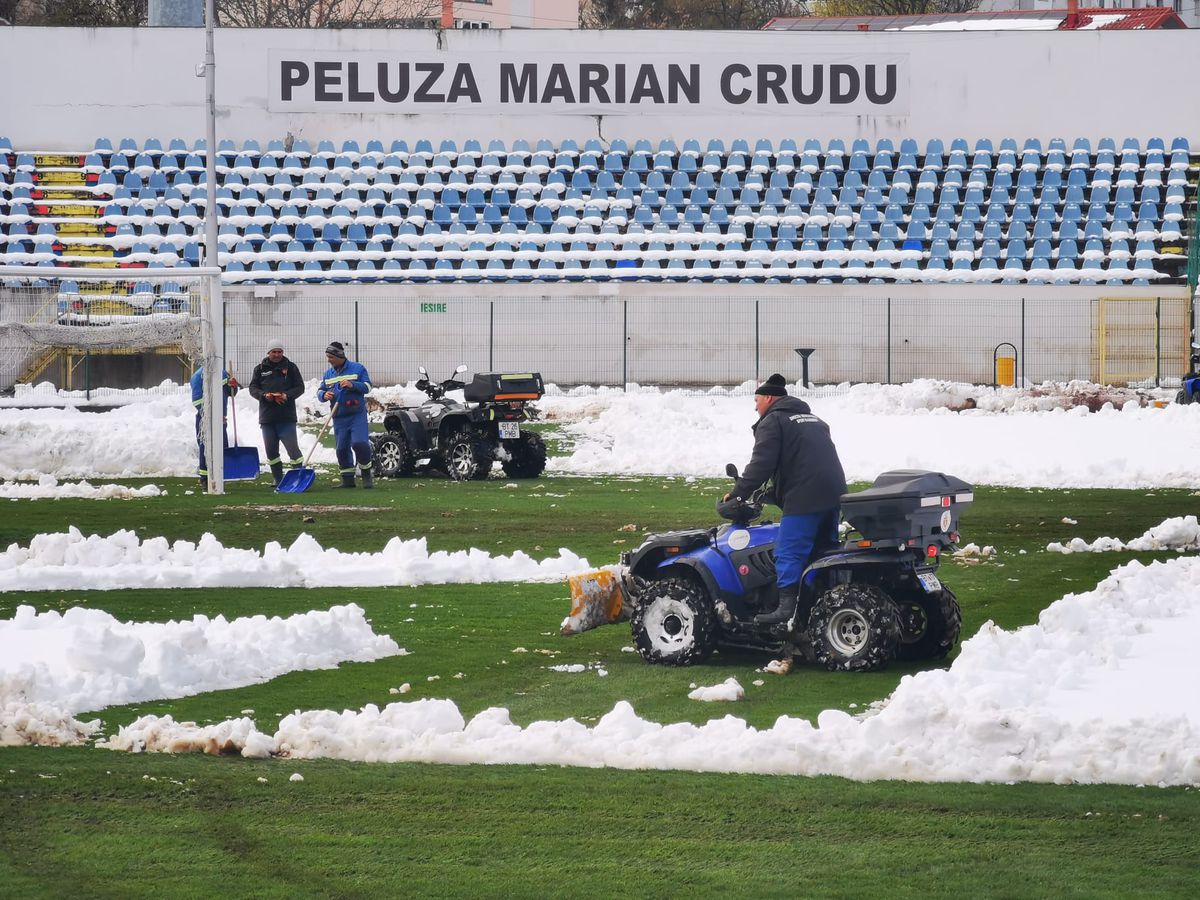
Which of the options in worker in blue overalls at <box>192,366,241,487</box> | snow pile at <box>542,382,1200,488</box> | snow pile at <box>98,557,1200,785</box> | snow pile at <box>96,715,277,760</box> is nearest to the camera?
snow pile at <box>98,557,1200,785</box>

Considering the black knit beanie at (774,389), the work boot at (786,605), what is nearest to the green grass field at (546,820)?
the work boot at (786,605)

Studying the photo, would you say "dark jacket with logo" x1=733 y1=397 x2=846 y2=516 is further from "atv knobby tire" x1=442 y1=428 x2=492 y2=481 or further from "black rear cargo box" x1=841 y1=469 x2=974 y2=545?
"atv knobby tire" x1=442 y1=428 x2=492 y2=481

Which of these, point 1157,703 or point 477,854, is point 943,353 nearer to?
point 1157,703

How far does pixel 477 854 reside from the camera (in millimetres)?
6590

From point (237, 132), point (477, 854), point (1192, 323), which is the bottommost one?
point (477, 854)

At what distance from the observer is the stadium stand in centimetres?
3944

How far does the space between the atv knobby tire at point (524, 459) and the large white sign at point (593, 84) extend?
75.1 ft

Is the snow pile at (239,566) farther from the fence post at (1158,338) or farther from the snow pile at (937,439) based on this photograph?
the fence post at (1158,338)

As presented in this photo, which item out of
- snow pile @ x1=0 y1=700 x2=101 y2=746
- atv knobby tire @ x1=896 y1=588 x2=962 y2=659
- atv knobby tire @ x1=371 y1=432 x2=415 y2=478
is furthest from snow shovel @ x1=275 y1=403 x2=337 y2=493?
snow pile @ x1=0 y1=700 x2=101 y2=746

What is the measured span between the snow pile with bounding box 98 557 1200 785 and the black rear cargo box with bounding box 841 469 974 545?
97 centimetres

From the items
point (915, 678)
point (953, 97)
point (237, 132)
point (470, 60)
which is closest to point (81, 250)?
point (237, 132)

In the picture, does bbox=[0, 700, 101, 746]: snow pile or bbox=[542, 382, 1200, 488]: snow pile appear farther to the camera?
bbox=[542, 382, 1200, 488]: snow pile

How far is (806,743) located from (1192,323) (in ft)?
103

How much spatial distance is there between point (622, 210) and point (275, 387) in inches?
821
